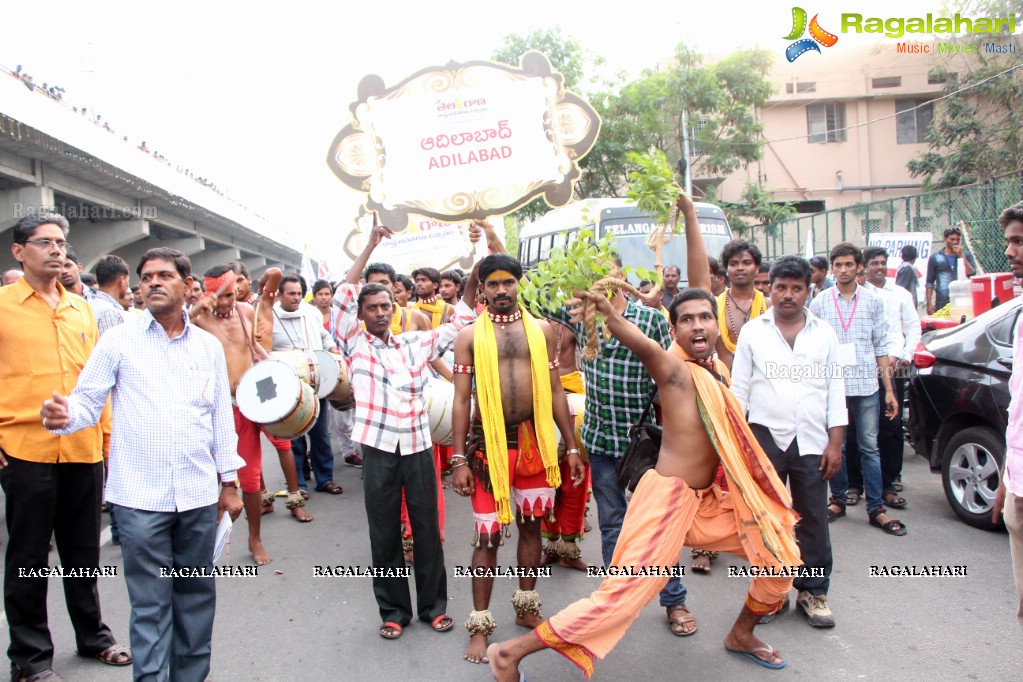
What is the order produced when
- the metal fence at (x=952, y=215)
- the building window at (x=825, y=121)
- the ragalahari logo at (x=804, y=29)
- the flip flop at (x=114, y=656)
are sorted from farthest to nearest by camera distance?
the building window at (x=825, y=121) < the ragalahari logo at (x=804, y=29) < the metal fence at (x=952, y=215) < the flip flop at (x=114, y=656)

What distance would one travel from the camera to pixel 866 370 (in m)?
5.61

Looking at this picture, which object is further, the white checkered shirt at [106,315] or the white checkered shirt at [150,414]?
the white checkered shirt at [106,315]

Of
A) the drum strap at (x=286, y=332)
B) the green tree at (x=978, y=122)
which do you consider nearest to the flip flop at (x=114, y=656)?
the drum strap at (x=286, y=332)

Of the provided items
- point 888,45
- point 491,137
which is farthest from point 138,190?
point 888,45

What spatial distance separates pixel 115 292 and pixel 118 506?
3477 millimetres

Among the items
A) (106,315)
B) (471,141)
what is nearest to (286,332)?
(106,315)

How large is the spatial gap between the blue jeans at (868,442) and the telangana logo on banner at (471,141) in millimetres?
3290

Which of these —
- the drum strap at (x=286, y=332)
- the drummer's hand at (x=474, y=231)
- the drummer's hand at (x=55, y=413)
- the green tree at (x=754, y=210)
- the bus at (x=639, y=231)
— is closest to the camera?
the drummer's hand at (x=55, y=413)

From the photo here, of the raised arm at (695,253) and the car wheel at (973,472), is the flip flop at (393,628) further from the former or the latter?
the car wheel at (973,472)

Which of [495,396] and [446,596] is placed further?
[446,596]

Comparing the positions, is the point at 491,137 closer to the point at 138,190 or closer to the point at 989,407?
the point at 989,407

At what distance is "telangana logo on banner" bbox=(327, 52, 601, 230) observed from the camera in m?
7.54

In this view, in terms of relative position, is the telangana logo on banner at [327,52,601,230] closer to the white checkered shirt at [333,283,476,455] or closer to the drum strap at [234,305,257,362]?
the drum strap at [234,305,257,362]

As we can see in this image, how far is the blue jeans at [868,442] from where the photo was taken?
553cm
